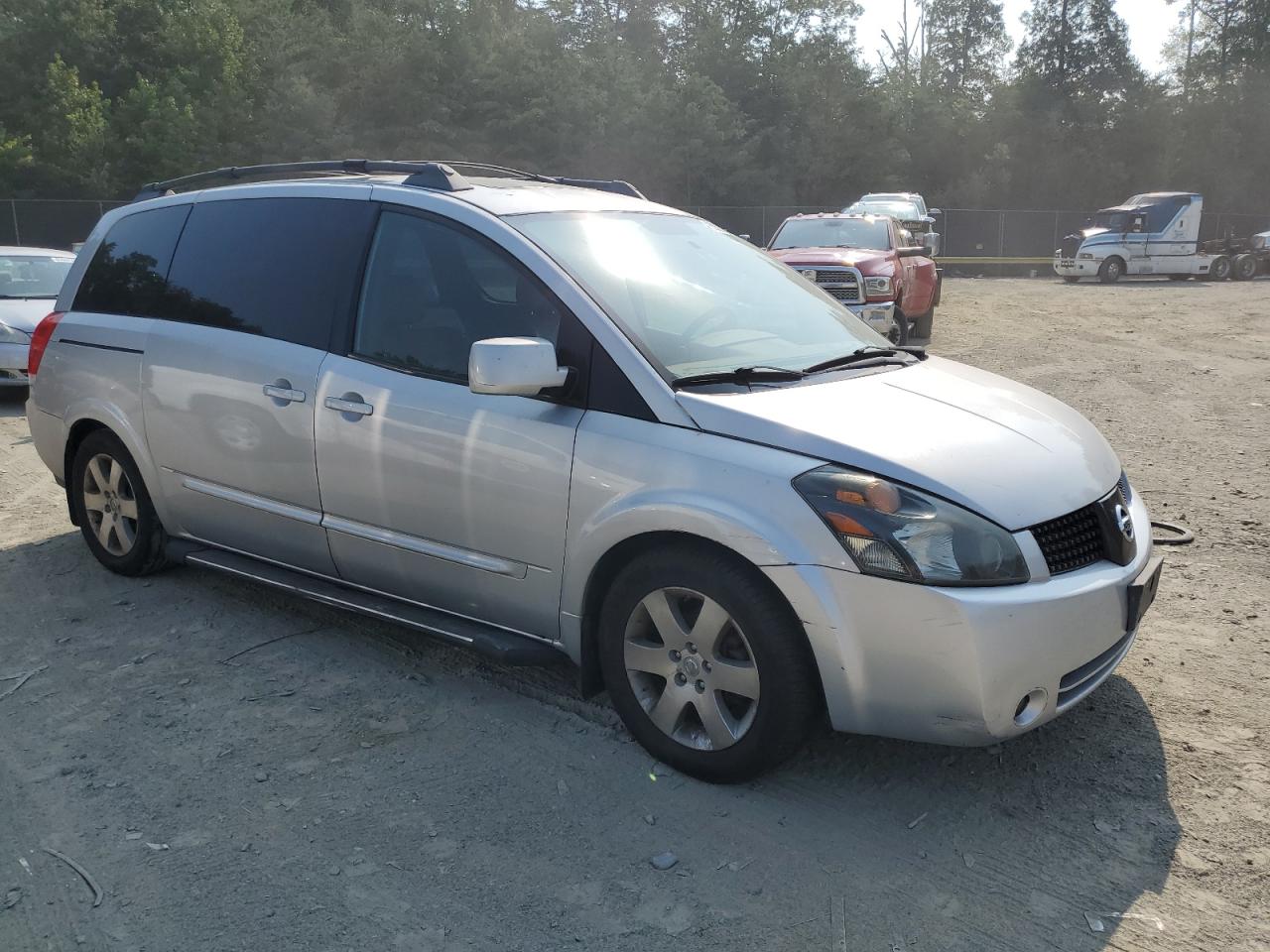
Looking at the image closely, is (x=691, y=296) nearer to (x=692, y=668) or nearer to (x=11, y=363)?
(x=692, y=668)

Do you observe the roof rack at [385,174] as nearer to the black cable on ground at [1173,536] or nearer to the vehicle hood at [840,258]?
the black cable on ground at [1173,536]

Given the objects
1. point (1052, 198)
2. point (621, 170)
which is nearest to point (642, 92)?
point (621, 170)

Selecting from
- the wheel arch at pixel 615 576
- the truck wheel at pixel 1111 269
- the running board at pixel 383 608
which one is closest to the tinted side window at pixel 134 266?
the running board at pixel 383 608

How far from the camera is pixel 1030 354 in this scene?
14.2 m

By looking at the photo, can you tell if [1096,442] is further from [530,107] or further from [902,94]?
[902,94]

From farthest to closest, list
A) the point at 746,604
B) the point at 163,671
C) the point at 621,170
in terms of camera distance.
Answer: the point at 621,170, the point at 163,671, the point at 746,604

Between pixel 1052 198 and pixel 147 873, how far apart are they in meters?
59.0

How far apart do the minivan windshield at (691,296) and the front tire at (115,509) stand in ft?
8.08

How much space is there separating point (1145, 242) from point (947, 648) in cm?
3208

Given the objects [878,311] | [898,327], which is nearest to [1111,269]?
[898,327]

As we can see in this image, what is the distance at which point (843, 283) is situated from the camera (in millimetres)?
13195

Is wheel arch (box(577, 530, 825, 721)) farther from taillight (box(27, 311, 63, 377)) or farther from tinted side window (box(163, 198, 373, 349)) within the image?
taillight (box(27, 311, 63, 377))

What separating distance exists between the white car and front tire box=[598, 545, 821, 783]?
9138 millimetres

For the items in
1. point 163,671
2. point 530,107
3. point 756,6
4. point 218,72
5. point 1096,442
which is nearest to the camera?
point 1096,442
